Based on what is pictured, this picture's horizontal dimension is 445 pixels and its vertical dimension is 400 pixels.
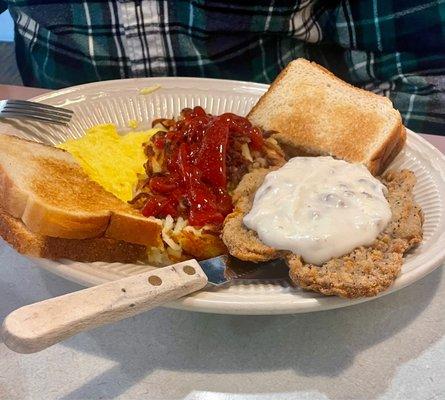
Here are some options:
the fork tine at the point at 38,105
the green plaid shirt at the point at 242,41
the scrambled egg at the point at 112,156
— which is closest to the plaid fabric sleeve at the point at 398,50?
the green plaid shirt at the point at 242,41

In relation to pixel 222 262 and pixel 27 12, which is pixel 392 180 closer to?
pixel 222 262

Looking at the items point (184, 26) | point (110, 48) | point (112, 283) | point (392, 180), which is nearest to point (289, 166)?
point (392, 180)

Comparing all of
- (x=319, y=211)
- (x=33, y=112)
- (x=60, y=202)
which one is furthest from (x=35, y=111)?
(x=319, y=211)

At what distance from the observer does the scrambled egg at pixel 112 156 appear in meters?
1.56

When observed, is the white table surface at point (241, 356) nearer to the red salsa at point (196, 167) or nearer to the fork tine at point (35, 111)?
the red salsa at point (196, 167)

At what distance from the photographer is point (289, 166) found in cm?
142

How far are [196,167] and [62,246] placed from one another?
16.6 inches

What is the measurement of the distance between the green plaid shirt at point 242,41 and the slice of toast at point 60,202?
0.81m

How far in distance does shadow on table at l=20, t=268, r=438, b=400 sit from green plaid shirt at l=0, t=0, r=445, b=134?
1.16 meters

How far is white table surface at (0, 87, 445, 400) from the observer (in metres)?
1.14

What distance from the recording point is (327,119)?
176 centimetres

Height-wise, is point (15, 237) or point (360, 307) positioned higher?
point (15, 237)

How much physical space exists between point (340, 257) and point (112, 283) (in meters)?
0.46

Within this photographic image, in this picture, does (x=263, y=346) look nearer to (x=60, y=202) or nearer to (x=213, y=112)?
(x=60, y=202)
